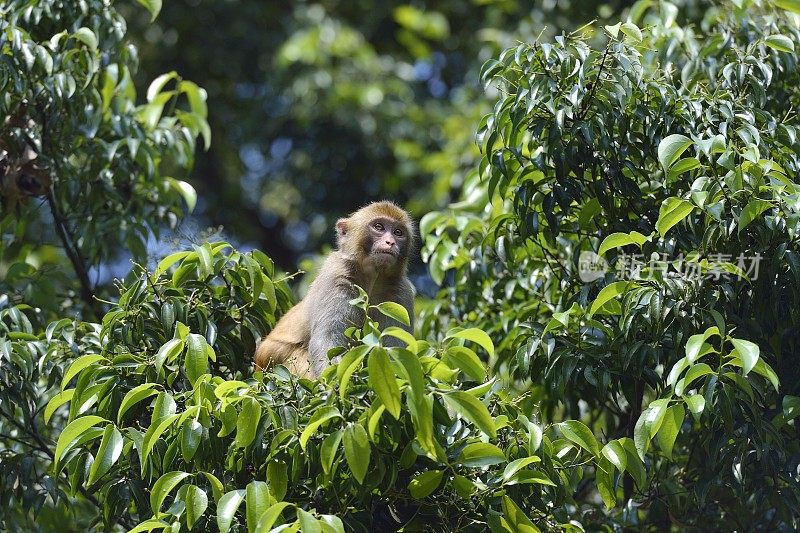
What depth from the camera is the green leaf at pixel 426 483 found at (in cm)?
469

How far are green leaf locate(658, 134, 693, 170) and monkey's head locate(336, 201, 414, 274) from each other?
6.61ft

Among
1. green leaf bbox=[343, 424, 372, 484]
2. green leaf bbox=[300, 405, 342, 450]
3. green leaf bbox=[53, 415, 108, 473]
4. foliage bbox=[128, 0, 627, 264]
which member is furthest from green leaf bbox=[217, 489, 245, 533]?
foliage bbox=[128, 0, 627, 264]

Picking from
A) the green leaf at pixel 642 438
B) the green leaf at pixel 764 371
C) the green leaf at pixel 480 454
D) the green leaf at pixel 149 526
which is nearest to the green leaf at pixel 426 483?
the green leaf at pixel 480 454

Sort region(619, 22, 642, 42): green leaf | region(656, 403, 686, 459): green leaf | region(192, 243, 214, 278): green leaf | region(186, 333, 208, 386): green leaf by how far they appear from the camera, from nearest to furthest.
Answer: region(656, 403, 686, 459): green leaf → region(186, 333, 208, 386): green leaf → region(192, 243, 214, 278): green leaf → region(619, 22, 642, 42): green leaf

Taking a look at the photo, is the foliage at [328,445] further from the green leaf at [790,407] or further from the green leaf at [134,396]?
the green leaf at [790,407]

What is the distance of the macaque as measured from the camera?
638cm

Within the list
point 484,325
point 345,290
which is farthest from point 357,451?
point 484,325

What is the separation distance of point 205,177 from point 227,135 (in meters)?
0.67

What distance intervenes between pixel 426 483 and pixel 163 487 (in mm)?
1108

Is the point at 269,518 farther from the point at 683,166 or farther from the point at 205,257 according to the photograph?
the point at 683,166

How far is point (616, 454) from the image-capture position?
5.03 meters

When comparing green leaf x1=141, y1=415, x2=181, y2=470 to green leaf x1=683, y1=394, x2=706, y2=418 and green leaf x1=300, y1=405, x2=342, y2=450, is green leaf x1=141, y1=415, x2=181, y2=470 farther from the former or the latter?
green leaf x1=683, y1=394, x2=706, y2=418

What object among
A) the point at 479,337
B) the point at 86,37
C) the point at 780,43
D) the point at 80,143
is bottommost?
the point at 479,337

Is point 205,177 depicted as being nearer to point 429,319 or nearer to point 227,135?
point 227,135
